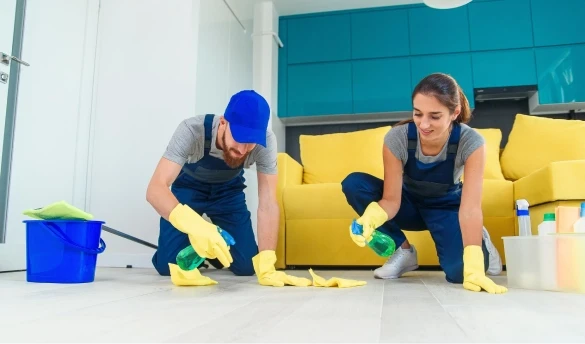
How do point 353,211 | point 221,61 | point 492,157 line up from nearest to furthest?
point 353,211, point 492,157, point 221,61

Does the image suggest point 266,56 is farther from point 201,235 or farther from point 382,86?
point 201,235

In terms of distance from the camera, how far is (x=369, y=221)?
1.62 metres

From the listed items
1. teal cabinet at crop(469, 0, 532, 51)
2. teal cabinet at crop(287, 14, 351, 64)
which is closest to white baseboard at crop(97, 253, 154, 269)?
teal cabinet at crop(287, 14, 351, 64)

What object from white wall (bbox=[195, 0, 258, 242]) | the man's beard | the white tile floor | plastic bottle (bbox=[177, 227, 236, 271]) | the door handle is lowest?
the white tile floor

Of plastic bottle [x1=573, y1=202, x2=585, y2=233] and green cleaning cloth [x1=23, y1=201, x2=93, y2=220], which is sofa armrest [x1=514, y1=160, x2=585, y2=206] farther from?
green cleaning cloth [x1=23, y1=201, x2=93, y2=220]

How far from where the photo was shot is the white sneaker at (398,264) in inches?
71.6

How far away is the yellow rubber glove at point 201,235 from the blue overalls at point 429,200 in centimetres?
66

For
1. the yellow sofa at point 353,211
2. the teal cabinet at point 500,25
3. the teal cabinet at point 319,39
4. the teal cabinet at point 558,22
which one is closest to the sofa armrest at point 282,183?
the yellow sofa at point 353,211

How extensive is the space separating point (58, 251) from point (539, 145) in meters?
2.63

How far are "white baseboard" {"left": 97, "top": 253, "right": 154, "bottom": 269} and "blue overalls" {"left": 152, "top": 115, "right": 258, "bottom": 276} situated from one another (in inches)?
16.6

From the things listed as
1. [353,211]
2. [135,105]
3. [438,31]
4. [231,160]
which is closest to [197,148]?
[231,160]

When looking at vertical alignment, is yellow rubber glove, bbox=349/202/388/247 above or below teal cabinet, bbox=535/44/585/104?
below

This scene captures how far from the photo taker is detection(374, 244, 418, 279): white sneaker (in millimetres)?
1818

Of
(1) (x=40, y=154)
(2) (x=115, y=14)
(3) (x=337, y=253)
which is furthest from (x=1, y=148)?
(3) (x=337, y=253)
